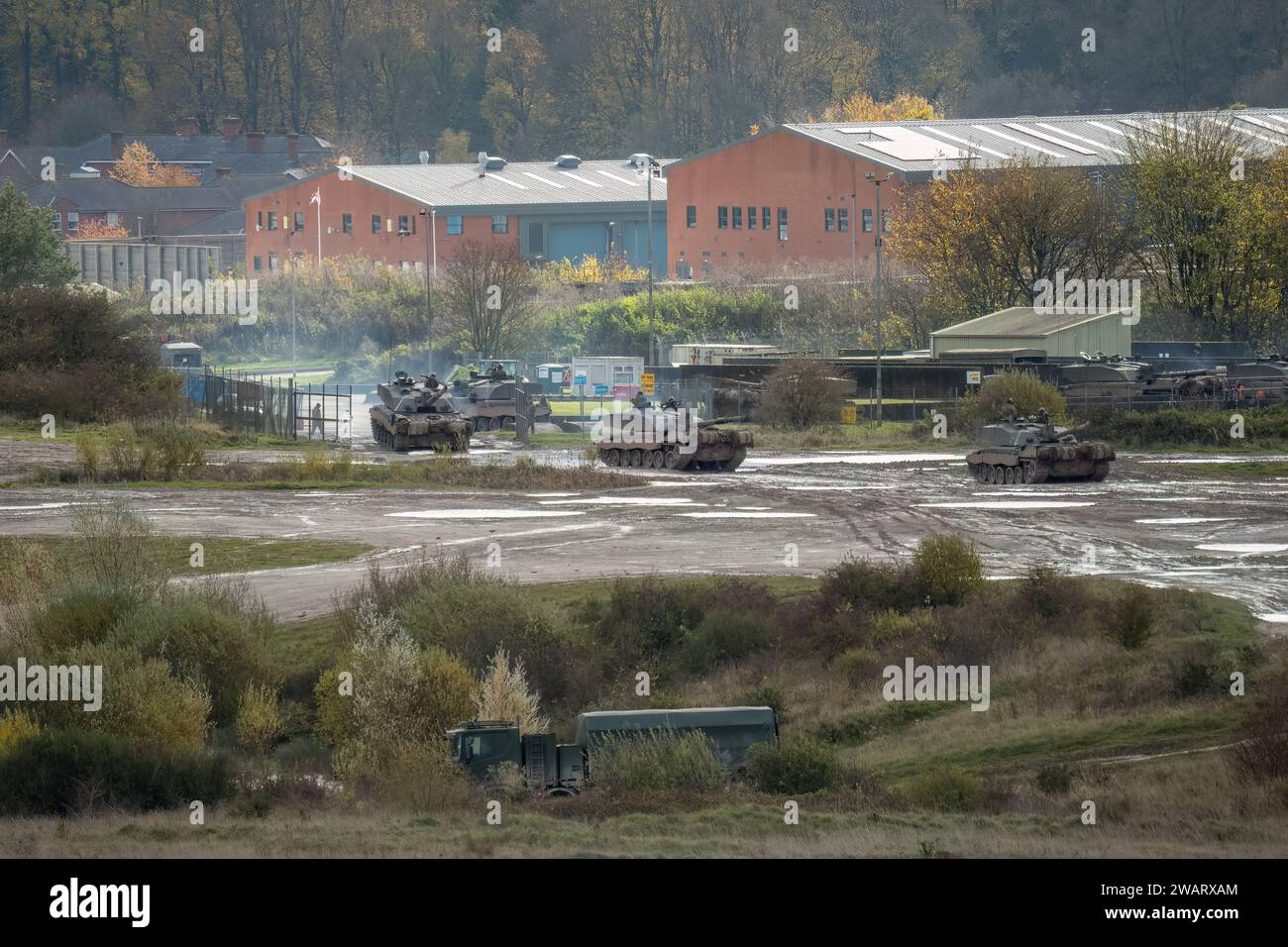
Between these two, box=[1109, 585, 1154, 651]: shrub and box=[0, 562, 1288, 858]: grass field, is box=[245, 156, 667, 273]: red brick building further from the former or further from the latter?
box=[1109, 585, 1154, 651]: shrub

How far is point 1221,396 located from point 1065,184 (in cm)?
1993

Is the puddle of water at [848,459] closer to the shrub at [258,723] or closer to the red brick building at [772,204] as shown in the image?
the shrub at [258,723]

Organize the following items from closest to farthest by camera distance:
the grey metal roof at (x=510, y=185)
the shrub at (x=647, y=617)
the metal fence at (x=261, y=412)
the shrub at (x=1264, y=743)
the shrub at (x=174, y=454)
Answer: the shrub at (x=1264, y=743) → the shrub at (x=647, y=617) → the shrub at (x=174, y=454) → the metal fence at (x=261, y=412) → the grey metal roof at (x=510, y=185)

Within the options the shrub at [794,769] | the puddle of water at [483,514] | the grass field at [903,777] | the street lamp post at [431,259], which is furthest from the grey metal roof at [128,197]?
the shrub at [794,769]

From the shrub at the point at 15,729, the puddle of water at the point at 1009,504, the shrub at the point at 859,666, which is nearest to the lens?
the shrub at the point at 15,729

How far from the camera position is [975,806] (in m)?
16.9

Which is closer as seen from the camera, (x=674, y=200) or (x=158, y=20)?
(x=674, y=200)

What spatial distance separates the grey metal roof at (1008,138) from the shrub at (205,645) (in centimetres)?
6148

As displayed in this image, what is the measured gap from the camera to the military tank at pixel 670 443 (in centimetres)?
4847

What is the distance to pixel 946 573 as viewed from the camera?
27.9 m

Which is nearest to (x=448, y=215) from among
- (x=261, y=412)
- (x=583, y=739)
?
(x=261, y=412)

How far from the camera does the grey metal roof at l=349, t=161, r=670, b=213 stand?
10331cm
